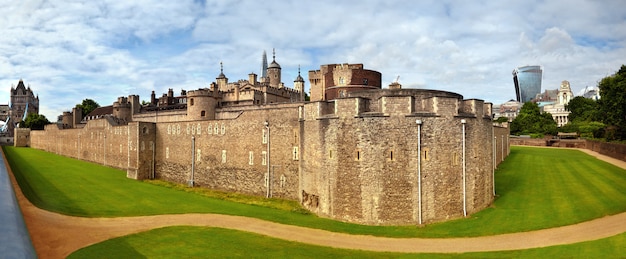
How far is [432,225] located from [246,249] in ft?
34.4

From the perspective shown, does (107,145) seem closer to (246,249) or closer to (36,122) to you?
(246,249)

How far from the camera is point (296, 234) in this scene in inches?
805

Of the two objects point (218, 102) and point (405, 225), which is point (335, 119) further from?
point (218, 102)

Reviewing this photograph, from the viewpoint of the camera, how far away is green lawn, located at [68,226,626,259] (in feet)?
54.2

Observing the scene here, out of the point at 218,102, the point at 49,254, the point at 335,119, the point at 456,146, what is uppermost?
the point at 218,102

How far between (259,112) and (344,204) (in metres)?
13.0

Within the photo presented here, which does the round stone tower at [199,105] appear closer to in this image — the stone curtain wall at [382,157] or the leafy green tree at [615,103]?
the stone curtain wall at [382,157]

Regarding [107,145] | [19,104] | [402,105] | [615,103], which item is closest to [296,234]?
[402,105]

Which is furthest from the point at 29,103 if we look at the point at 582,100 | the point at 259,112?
the point at 582,100

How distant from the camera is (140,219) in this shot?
23.4 metres

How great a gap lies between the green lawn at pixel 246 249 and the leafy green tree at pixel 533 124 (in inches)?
3351

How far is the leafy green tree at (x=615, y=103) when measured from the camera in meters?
50.7

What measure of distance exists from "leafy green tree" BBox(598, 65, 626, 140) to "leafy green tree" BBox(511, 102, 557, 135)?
34.9 metres

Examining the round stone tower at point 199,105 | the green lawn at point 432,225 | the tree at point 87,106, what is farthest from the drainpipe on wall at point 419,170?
the tree at point 87,106
